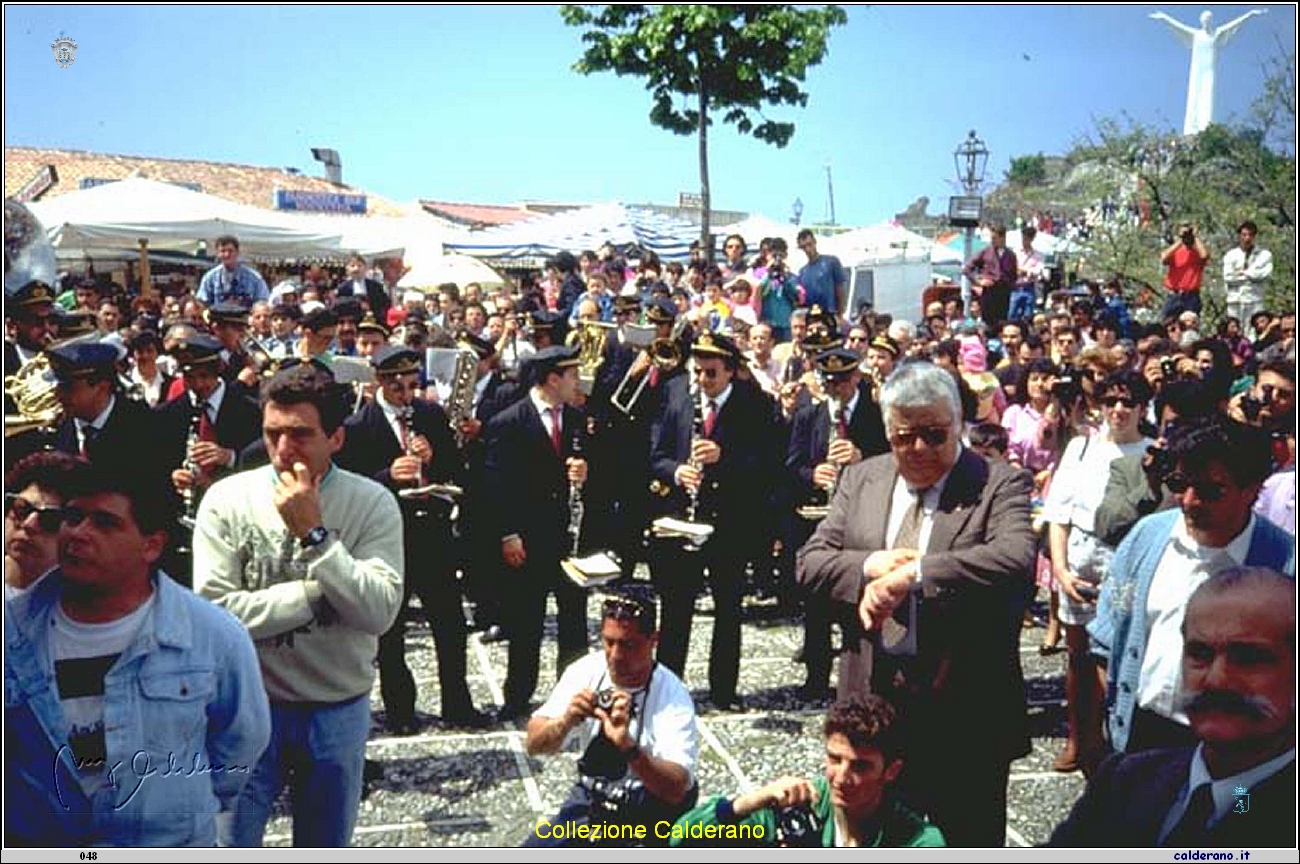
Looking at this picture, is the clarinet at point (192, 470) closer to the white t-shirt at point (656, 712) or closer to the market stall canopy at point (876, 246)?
the white t-shirt at point (656, 712)

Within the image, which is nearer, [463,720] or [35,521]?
[35,521]

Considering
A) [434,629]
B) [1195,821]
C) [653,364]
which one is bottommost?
[434,629]

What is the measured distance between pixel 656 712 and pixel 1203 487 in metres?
1.94

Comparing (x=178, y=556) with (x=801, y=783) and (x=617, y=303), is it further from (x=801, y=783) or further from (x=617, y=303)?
(x=617, y=303)

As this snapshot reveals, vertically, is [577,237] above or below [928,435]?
above

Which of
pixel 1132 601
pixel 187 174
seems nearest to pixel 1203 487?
pixel 1132 601

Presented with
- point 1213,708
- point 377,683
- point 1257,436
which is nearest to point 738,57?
point 377,683

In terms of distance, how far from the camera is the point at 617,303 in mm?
10406

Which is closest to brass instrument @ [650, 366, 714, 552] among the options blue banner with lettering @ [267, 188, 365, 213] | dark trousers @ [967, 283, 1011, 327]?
dark trousers @ [967, 283, 1011, 327]

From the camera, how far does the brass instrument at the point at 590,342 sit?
9.14 meters

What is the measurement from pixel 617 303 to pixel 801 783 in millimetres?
7655

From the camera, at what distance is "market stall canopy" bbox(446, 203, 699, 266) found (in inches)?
887

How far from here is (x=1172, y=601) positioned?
11.2ft
